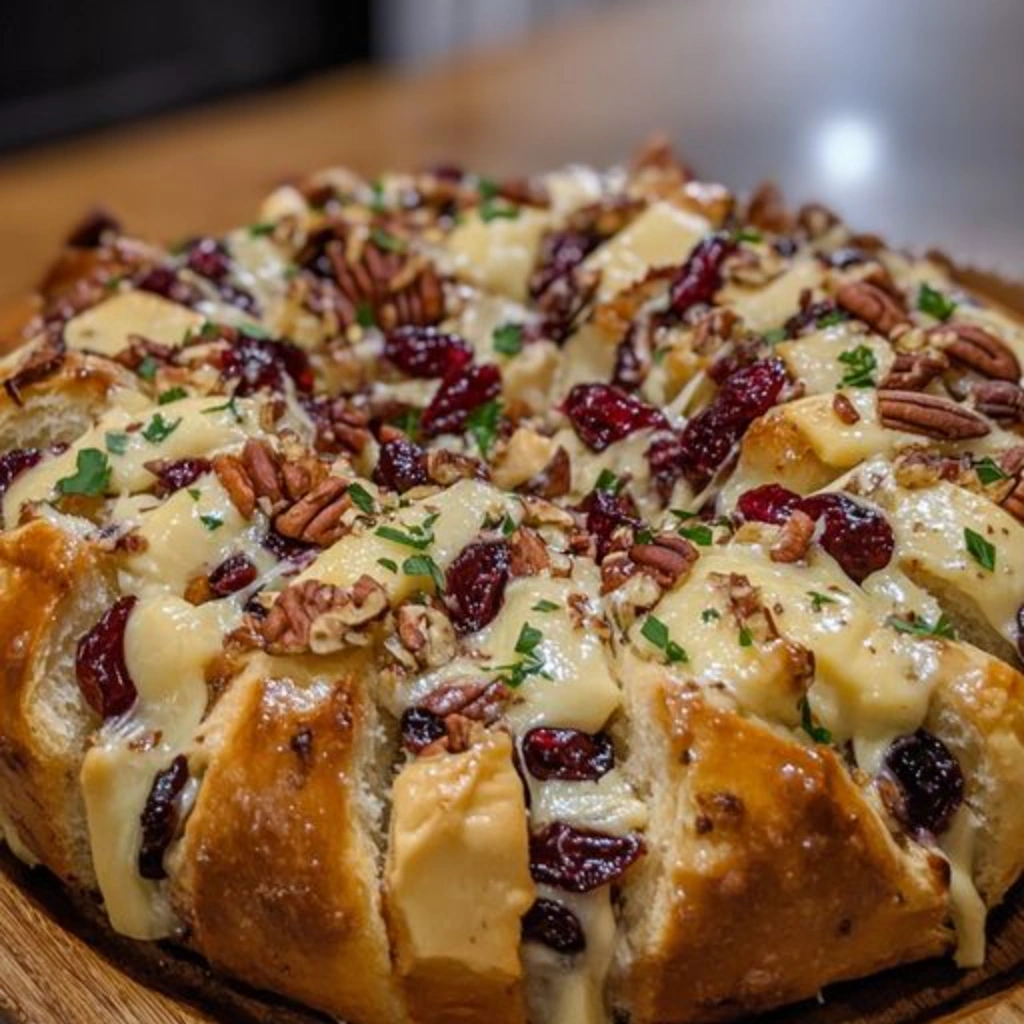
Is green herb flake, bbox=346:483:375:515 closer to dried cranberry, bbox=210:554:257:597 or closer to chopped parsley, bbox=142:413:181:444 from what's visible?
dried cranberry, bbox=210:554:257:597

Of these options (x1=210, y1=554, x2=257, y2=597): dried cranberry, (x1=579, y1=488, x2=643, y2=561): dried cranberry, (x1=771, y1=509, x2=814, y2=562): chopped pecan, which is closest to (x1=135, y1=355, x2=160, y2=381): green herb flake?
(x1=210, y1=554, x2=257, y2=597): dried cranberry

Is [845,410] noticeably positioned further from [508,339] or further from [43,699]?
[43,699]

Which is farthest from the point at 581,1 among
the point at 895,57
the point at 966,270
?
the point at 966,270

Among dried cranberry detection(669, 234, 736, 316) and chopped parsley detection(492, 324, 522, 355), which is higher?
dried cranberry detection(669, 234, 736, 316)

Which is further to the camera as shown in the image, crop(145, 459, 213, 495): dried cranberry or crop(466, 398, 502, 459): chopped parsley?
crop(466, 398, 502, 459): chopped parsley

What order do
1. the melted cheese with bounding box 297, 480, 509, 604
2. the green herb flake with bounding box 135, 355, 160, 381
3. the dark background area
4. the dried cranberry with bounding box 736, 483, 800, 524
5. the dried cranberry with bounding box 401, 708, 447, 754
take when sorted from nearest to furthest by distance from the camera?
the dried cranberry with bounding box 401, 708, 447, 754, the melted cheese with bounding box 297, 480, 509, 604, the dried cranberry with bounding box 736, 483, 800, 524, the green herb flake with bounding box 135, 355, 160, 381, the dark background area

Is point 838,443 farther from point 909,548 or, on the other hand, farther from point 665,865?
point 665,865

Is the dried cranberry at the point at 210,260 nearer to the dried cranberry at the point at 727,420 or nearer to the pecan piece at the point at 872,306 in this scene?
the dried cranberry at the point at 727,420

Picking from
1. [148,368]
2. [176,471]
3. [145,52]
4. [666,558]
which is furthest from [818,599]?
[145,52]
